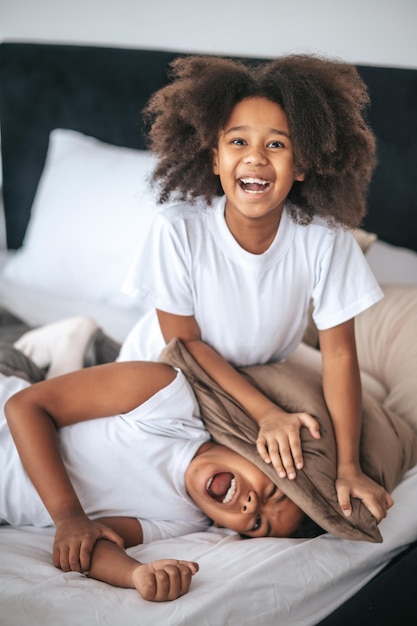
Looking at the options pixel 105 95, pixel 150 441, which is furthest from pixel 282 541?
pixel 105 95

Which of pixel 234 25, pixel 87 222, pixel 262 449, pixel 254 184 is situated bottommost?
pixel 262 449

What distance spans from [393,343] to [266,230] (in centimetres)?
49

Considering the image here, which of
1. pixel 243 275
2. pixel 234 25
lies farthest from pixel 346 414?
pixel 234 25

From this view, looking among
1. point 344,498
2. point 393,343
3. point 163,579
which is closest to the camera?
point 163,579

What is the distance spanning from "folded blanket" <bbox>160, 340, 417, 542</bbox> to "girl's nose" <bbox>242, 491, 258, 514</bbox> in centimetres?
4

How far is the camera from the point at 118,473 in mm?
1316

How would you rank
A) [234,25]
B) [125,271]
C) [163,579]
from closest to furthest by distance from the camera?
[163,579], [125,271], [234,25]

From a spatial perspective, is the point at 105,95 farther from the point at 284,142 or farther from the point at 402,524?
the point at 402,524

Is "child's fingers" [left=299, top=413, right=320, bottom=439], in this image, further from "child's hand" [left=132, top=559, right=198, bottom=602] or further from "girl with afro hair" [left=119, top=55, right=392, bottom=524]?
"child's hand" [left=132, top=559, right=198, bottom=602]

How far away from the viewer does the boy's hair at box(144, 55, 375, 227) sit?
128 cm

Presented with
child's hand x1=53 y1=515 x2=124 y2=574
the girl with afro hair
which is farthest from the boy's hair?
child's hand x1=53 y1=515 x2=124 y2=574

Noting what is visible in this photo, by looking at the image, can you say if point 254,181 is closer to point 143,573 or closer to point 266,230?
point 266,230

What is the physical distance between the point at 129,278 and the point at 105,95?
1.22 metres

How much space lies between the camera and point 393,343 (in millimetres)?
1730
